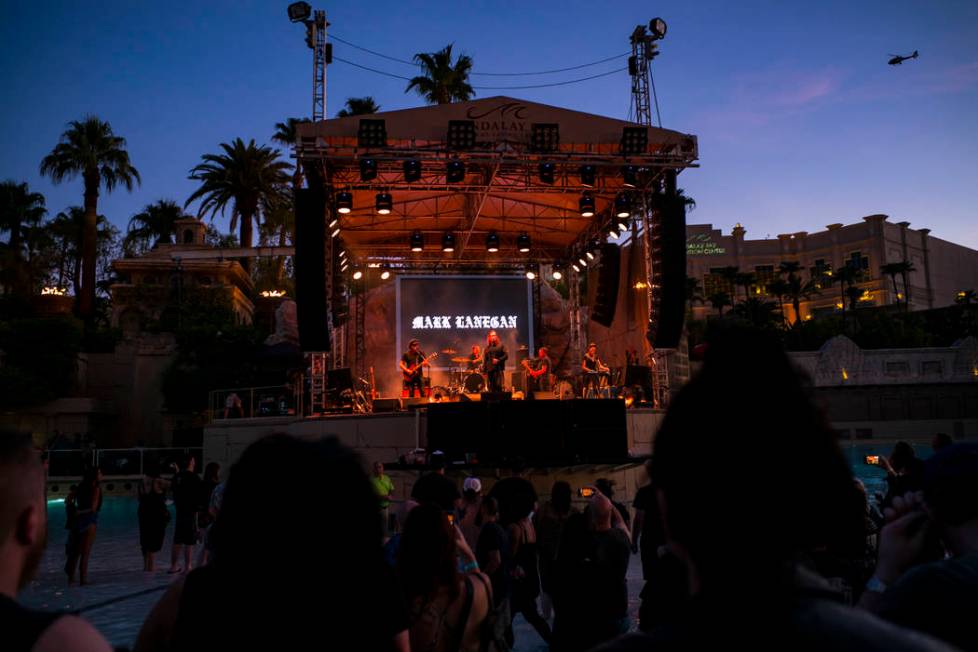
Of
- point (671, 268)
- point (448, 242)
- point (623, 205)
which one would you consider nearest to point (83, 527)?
point (671, 268)

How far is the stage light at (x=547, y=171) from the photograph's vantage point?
15703mm

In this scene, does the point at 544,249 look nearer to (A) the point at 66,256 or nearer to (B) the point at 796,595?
(B) the point at 796,595

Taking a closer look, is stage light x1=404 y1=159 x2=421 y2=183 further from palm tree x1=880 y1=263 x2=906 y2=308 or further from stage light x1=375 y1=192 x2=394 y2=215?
palm tree x1=880 y1=263 x2=906 y2=308

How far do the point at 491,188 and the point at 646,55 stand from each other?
510 centimetres

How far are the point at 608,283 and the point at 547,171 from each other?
4.81 meters

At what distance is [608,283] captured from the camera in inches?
770

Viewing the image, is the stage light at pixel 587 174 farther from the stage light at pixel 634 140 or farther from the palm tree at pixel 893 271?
the palm tree at pixel 893 271

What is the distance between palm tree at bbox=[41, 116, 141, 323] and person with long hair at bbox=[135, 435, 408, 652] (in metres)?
40.0

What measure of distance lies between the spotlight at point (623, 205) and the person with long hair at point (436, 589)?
14.6 m

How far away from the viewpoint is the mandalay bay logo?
20875 millimetres

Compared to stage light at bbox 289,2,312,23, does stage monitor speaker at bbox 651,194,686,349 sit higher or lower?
lower

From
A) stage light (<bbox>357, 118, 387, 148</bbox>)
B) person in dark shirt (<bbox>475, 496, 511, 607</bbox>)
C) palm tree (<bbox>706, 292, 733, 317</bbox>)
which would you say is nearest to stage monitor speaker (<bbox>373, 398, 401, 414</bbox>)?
stage light (<bbox>357, 118, 387, 148</bbox>)

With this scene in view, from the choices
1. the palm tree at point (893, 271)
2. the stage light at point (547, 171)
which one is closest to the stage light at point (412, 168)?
the stage light at point (547, 171)

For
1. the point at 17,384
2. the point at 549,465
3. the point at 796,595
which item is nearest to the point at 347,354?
the point at 549,465
